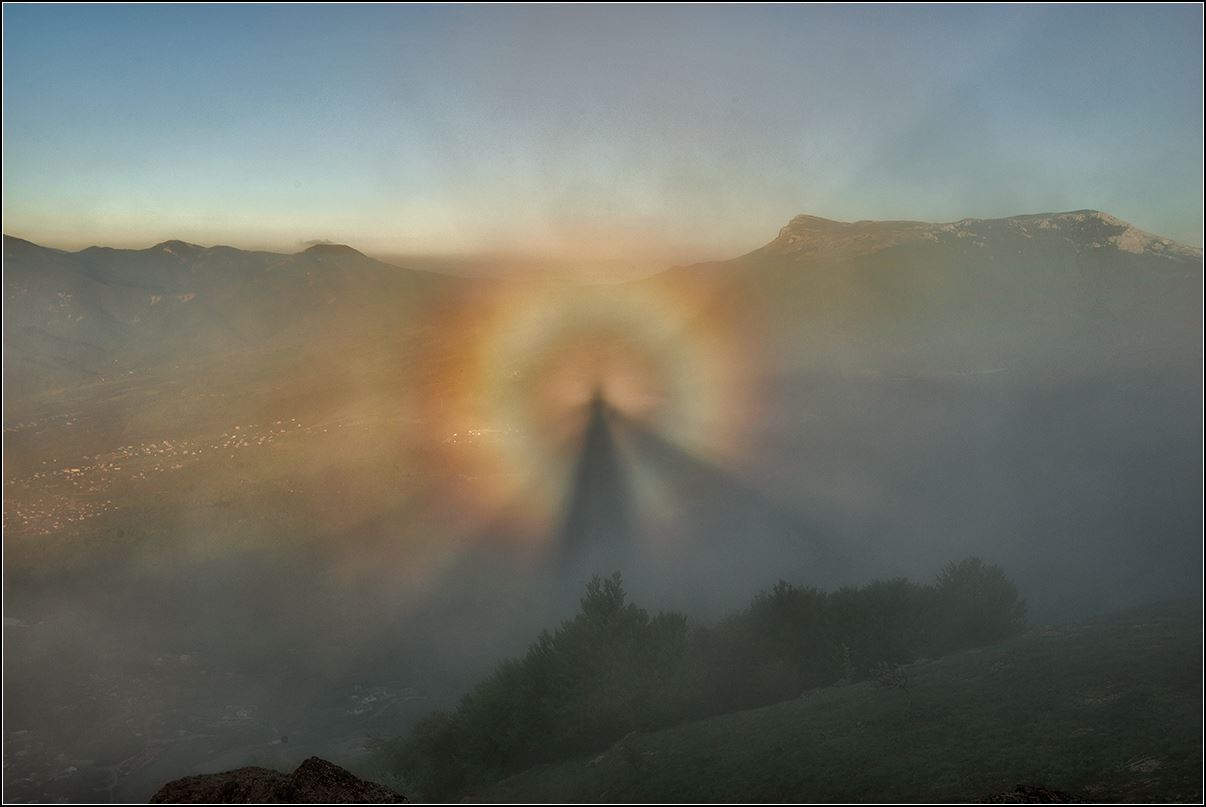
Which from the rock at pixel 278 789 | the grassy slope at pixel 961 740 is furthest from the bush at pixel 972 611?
the rock at pixel 278 789

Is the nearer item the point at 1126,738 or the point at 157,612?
the point at 1126,738

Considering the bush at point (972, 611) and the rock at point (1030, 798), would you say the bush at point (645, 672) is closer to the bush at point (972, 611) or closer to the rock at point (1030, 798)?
the bush at point (972, 611)

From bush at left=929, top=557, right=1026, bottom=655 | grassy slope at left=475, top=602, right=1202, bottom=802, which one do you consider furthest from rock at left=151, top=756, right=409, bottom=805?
bush at left=929, top=557, right=1026, bottom=655

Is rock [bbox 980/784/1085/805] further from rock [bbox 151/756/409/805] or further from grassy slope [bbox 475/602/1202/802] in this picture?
rock [bbox 151/756/409/805]

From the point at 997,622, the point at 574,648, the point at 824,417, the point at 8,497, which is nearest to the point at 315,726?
the point at 574,648

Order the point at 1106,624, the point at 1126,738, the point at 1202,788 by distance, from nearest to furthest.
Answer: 1. the point at 1202,788
2. the point at 1126,738
3. the point at 1106,624

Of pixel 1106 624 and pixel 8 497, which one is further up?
pixel 8 497

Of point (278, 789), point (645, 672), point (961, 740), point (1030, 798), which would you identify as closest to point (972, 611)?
point (645, 672)

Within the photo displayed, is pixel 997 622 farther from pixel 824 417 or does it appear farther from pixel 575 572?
pixel 824 417
